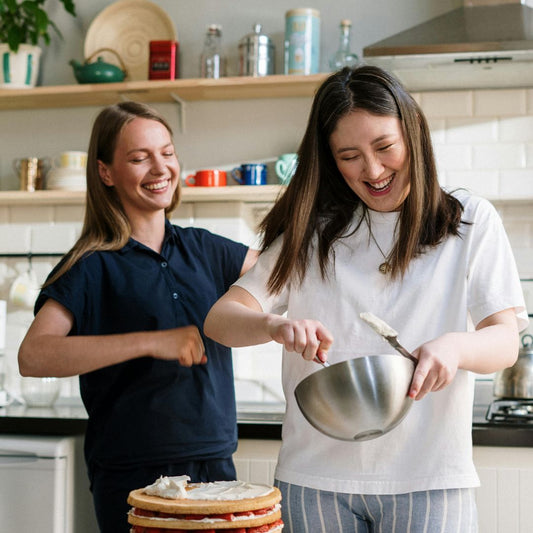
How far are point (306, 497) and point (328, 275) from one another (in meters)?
0.36

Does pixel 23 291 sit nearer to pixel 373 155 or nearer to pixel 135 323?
pixel 135 323

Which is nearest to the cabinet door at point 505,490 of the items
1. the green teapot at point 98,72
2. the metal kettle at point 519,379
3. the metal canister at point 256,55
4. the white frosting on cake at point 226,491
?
the metal kettle at point 519,379

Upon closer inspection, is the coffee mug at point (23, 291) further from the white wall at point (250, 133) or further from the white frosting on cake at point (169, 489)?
the white frosting on cake at point (169, 489)

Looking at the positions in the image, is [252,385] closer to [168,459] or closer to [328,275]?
[168,459]

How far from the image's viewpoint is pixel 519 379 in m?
2.57

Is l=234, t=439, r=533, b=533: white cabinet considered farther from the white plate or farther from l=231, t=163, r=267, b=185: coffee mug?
the white plate

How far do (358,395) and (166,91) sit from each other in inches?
85.5

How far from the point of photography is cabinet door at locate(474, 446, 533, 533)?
90.0 inches

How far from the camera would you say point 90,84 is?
3.14 metres

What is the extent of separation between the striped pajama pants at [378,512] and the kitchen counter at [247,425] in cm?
98

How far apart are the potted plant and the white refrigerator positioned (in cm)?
144

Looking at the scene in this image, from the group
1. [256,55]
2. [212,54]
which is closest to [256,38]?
[256,55]

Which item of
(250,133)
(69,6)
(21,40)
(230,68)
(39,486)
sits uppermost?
(69,6)

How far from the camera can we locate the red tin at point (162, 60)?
317cm
